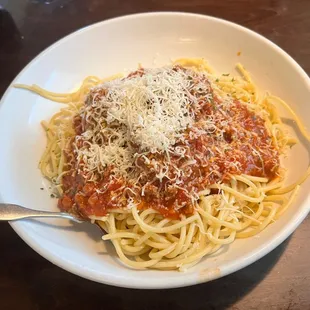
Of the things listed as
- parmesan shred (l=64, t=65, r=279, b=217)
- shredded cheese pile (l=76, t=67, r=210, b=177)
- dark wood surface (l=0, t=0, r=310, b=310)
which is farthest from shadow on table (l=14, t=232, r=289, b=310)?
shredded cheese pile (l=76, t=67, r=210, b=177)

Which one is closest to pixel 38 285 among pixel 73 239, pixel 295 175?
pixel 73 239

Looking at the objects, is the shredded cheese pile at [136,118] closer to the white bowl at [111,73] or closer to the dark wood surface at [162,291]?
the white bowl at [111,73]

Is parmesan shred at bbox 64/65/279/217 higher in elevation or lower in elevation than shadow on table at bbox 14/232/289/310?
higher

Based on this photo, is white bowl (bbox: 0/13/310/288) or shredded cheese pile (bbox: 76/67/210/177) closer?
white bowl (bbox: 0/13/310/288)

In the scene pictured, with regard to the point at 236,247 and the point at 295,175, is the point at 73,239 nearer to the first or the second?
the point at 236,247

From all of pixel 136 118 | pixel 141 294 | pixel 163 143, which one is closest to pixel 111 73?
pixel 136 118

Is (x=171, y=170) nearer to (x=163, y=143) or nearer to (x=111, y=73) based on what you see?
(x=163, y=143)

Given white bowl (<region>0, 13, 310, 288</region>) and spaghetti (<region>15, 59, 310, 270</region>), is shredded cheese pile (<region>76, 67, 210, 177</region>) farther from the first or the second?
white bowl (<region>0, 13, 310, 288</region>)

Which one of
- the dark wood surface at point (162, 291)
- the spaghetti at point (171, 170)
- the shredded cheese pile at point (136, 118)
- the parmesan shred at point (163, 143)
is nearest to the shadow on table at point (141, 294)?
the dark wood surface at point (162, 291)
